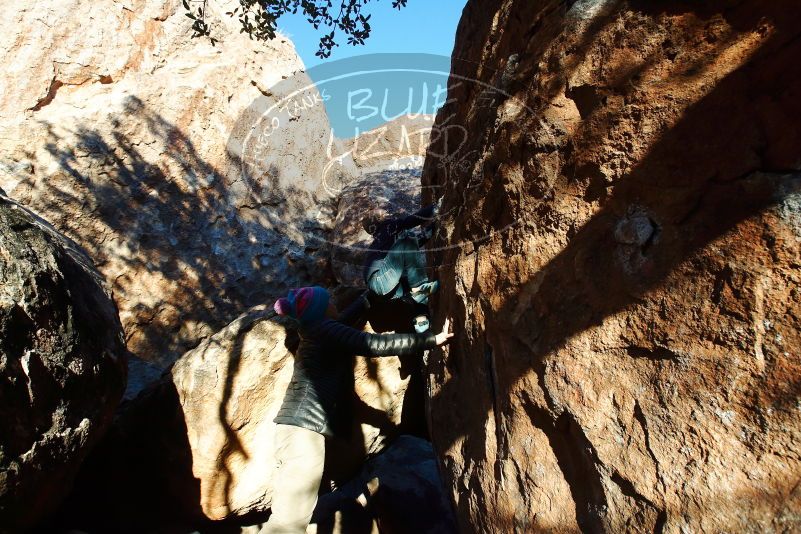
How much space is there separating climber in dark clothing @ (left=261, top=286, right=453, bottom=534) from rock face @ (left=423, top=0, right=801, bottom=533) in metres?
0.66

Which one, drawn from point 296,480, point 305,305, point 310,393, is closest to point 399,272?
point 305,305

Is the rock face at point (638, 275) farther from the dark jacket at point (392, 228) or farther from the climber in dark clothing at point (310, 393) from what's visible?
the dark jacket at point (392, 228)

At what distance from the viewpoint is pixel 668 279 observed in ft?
5.23

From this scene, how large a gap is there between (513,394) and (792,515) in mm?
1038

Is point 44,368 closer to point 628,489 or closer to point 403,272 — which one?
point 403,272

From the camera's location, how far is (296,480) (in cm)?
302

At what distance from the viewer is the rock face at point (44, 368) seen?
2188 mm

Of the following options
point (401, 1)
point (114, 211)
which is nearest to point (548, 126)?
point (401, 1)

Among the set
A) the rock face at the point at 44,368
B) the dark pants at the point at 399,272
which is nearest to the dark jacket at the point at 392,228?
the dark pants at the point at 399,272

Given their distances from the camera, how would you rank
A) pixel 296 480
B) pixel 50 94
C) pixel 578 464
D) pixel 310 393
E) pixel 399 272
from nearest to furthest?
pixel 578 464
pixel 296 480
pixel 310 393
pixel 399 272
pixel 50 94

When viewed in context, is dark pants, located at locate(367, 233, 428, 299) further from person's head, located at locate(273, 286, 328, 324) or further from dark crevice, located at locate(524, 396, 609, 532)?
dark crevice, located at locate(524, 396, 609, 532)

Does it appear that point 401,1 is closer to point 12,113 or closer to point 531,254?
point 531,254

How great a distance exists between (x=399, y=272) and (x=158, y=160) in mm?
3396

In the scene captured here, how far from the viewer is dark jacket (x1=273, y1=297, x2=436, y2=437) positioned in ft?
9.70
